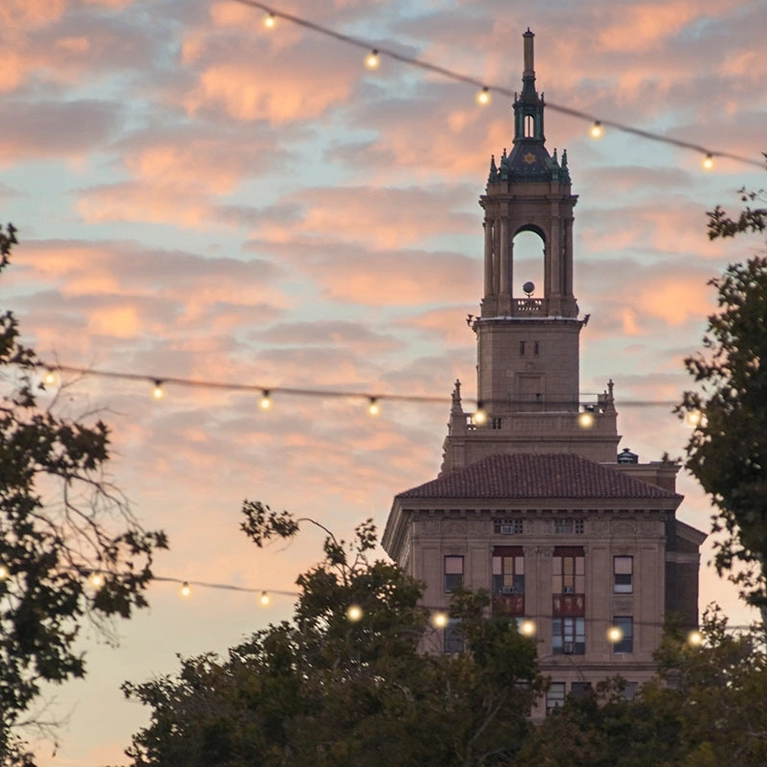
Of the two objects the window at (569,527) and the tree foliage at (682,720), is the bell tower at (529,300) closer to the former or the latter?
the window at (569,527)

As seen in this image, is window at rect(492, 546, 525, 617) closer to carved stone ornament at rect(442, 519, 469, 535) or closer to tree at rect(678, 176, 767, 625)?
carved stone ornament at rect(442, 519, 469, 535)

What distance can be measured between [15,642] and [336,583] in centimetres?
3907

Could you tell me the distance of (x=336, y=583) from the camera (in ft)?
267

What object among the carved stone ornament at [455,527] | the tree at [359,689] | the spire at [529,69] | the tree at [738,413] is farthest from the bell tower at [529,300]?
the tree at [738,413]

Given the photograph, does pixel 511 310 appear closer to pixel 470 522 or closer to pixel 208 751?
pixel 470 522

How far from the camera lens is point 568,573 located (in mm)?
150875

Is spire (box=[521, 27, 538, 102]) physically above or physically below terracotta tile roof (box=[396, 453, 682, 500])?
above

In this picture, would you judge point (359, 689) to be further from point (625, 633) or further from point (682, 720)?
point (625, 633)

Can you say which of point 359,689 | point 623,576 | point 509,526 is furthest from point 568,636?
point 359,689

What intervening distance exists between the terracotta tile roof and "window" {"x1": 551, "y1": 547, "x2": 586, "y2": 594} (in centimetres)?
332

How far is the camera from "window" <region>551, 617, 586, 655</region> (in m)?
148

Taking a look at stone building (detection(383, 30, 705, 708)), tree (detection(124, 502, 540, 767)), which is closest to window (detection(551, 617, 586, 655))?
stone building (detection(383, 30, 705, 708))

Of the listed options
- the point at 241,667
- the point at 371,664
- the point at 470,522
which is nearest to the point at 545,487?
the point at 470,522

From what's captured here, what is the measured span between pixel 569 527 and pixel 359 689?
78.5 metres
